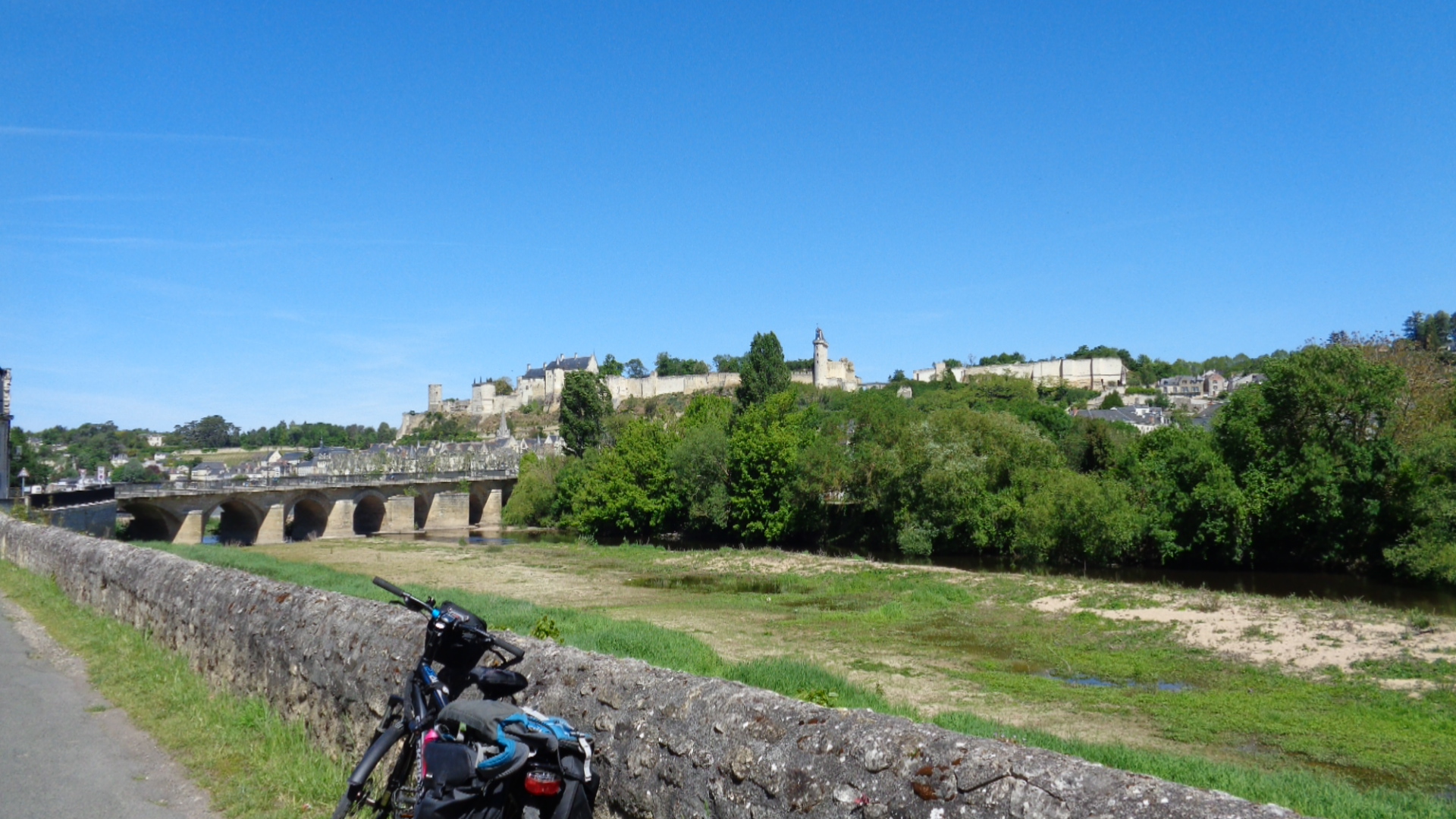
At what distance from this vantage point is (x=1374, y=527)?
37.3 meters

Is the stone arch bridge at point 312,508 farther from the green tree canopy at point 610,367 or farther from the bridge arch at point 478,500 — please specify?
the green tree canopy at point 610,367

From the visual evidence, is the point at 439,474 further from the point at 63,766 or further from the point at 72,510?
the point at 63,766

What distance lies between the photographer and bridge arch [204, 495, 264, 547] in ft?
220

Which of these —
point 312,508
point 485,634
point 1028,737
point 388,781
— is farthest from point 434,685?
point 312,508

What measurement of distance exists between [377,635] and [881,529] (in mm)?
44379

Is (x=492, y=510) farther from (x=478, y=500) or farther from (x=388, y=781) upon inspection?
(x=388, y=781)

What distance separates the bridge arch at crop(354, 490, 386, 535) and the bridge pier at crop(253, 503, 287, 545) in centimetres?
1116

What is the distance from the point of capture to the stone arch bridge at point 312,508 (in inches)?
2410

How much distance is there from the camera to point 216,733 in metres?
7.30

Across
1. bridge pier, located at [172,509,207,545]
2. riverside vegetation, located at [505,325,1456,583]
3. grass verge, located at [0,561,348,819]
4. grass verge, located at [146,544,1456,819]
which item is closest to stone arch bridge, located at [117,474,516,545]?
bridge pier, located at [172,509,207,545]

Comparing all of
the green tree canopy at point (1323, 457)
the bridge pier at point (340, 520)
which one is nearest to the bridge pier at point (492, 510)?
the bridge pier at point (340, 520)

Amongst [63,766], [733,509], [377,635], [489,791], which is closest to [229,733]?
[63,766]

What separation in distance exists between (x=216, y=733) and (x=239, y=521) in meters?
71.9

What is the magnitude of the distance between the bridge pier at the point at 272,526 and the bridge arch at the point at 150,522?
5968 mm
